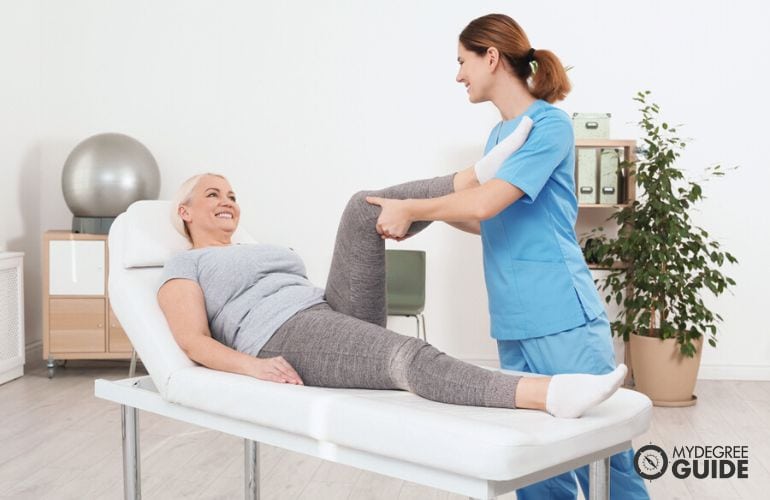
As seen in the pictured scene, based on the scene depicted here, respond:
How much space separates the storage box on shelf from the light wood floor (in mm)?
261

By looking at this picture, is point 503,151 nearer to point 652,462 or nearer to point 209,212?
point 209,212

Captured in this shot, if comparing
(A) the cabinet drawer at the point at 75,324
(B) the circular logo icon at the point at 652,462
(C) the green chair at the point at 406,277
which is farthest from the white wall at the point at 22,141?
(B) the circular logo icon at the point at 652,462

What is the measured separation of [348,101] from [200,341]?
261 centimetres

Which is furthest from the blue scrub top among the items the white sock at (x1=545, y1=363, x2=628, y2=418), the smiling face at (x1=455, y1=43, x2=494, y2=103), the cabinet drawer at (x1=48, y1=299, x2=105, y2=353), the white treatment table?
the cabinet drawer at (x1=48, y1=299, x2=105, y2=353)

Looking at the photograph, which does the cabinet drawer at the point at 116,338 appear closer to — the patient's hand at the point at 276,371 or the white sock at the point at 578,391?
the patient's hand at the point at 276,371

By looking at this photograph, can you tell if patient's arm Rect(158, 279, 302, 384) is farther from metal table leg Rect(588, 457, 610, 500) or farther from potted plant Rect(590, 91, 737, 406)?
potted plant Rect(590, 91, 737, 406)

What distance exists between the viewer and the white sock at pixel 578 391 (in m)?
1.33

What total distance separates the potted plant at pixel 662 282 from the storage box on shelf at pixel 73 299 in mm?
2190

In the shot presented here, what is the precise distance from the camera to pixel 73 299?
3.89 m

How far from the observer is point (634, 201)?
368 cm

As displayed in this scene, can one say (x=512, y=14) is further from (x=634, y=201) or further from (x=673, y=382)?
(x=673, y=382)

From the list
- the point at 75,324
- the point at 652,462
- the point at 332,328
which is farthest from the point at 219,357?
the point at 75,324

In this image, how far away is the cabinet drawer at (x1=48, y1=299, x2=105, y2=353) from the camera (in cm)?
389

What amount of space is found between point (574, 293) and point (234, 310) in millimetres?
720
